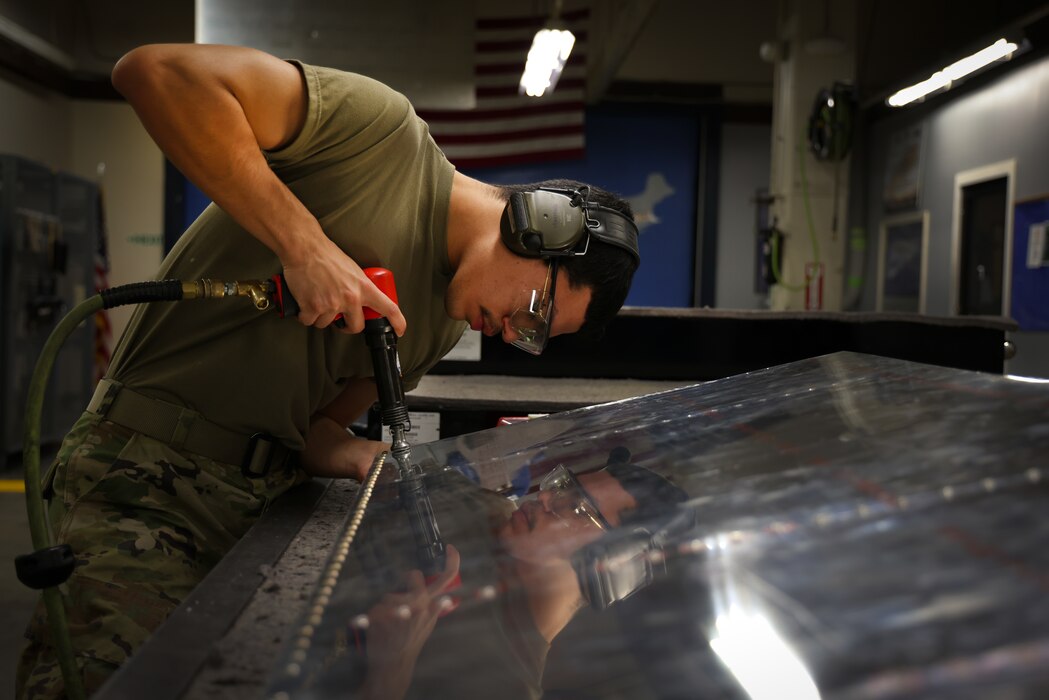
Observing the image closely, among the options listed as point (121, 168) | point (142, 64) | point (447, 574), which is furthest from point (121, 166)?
point (447, 574)

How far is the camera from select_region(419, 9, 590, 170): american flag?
277 inches

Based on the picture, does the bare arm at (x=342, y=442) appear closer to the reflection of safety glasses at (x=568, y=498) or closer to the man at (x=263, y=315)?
the man at (x=263, y=315)

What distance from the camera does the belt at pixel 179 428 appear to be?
53.1 inches

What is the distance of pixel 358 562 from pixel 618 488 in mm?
293

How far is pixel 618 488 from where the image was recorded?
0.86 m

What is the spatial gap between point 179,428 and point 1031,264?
21.2ft

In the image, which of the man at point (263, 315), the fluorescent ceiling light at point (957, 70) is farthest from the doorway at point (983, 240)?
the man at point (263, 315)

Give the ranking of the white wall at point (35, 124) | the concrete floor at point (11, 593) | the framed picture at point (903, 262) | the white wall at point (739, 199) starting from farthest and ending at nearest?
the white wall at point (739, 199)
the framed picture at point (903, 262)
the white wall at point (35, 124)
the concrete floor at point (11, 593)

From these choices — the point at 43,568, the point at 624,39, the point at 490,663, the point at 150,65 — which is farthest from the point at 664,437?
the point at 624,39

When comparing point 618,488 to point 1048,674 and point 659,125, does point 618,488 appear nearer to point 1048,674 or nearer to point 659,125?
point 1048,674

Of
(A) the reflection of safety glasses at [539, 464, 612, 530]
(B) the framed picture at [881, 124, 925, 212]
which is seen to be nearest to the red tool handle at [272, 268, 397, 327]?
(A) the reflection of safety glasses at [539, 464, 612, 530]

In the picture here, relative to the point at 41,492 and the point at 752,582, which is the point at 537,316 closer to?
the point at 41,492

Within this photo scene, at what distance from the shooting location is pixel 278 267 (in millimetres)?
1373

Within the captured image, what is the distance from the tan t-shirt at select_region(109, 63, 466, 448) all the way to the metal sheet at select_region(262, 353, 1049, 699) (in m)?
0.57
